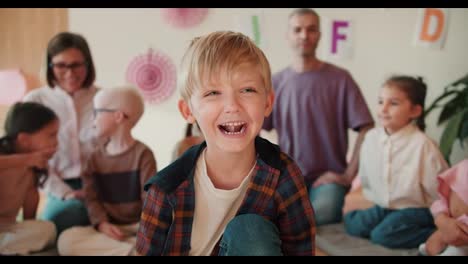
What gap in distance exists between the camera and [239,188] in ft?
2.67

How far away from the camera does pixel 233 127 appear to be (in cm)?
74

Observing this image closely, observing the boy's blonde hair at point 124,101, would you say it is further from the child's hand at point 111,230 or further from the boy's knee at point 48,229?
the boy's knee at point 48,229

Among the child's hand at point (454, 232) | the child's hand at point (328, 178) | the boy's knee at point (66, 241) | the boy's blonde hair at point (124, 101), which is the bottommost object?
the boy's knee at point (66, 241)

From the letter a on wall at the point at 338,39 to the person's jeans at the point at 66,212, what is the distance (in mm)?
866

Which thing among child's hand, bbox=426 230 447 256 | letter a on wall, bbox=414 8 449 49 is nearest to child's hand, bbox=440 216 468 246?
child's hand, bbox=426 230 447 256

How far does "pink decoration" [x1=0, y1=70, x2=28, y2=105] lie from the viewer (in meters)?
1.38

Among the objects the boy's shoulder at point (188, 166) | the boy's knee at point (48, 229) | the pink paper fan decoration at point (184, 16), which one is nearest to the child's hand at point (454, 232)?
the boy's shoulder at point (188, 166)

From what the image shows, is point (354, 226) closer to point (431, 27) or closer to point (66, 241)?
point (431, 27)

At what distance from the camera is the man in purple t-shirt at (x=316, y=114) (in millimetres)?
1366

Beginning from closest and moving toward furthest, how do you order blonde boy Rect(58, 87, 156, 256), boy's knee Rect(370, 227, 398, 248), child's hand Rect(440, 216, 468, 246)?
child's hand Rect(440, 216, 468, 246)
blonde boy Rect(58, 87, 156, 256)
boy's knee Rect(370, 227, 398, 248)

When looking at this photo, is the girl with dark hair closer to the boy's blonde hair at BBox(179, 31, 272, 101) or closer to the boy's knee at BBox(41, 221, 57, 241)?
the boy's knee at BBox(41, 221, 57, 241)

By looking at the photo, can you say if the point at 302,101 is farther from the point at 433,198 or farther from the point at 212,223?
the point at 212,223

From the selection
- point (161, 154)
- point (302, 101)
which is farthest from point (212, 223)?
point (302, 101)

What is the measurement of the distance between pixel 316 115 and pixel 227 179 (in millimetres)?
618
